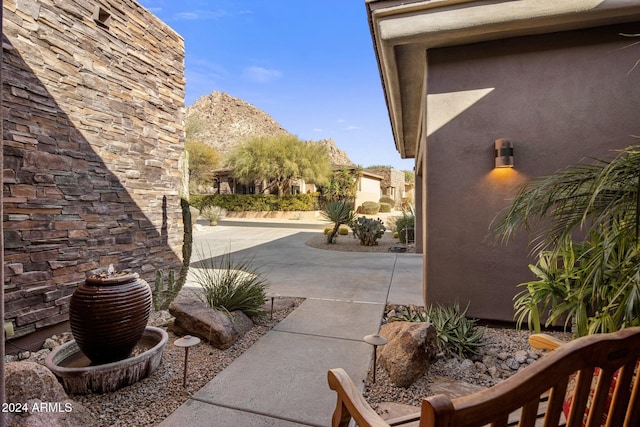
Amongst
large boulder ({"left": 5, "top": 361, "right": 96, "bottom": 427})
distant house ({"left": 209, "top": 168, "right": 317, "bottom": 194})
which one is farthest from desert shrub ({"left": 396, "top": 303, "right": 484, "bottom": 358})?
distant house ({"left": 209, "top": 168, "right": 317, "bottom": 194})

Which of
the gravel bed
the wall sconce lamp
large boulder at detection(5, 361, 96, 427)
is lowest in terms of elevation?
the gravel bed

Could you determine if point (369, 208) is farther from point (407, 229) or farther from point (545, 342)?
point (545, 342)

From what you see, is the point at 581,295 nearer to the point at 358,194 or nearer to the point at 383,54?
the point at 383,54

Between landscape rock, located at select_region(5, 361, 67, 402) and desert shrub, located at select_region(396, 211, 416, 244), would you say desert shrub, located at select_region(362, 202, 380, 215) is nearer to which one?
desert shrub, located at select_region(396, 211, 416, 244)

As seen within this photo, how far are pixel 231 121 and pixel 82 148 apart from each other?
5984 centimetres

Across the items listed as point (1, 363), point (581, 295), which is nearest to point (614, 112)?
point (581, 295)

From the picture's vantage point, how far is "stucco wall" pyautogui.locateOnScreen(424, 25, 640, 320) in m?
3.62

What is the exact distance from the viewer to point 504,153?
3750 mm

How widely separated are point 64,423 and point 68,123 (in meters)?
3.18

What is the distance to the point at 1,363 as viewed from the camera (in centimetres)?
120

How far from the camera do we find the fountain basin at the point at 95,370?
244 cm

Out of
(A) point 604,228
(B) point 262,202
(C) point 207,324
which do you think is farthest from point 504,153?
(B) point 262,202

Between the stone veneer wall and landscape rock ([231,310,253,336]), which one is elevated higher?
the stone veneer wall

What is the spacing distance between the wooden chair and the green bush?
934 inches
